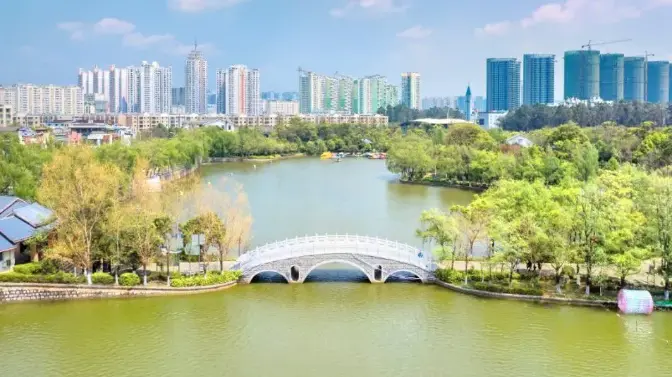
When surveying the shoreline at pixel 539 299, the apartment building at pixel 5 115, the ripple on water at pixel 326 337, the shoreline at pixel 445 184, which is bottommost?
the ripple on water at pixel 326 337

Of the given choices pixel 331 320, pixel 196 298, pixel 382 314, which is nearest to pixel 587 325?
pixel 382 314

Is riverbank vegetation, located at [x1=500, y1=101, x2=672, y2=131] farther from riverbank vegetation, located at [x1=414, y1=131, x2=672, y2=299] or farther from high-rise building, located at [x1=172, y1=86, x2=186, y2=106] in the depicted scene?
high-rise building, located at [x1=172, y1=86, x2=186, y2=106]

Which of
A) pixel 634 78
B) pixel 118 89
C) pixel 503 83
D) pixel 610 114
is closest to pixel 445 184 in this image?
pixel 610 114

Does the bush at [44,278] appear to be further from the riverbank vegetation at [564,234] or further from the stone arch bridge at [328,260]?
the riverbank vegetation at [564,234]

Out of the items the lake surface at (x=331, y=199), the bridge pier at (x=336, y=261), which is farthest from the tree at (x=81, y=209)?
the lake surface at (x=331, y=199)

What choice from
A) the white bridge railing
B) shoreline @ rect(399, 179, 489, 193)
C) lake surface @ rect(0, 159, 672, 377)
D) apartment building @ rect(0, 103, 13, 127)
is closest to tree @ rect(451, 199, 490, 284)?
the white bridge railing

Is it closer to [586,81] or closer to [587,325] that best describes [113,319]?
[587,325]
